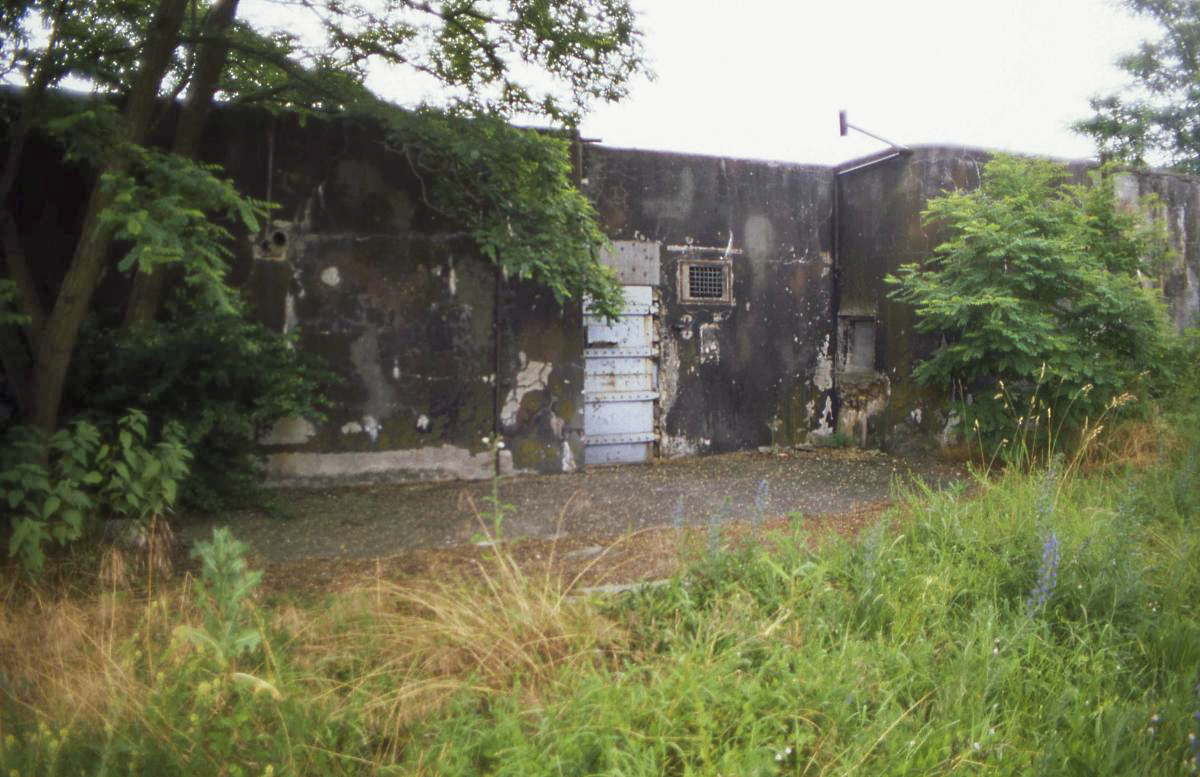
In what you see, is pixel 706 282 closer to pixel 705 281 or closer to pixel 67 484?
pixel 705 281

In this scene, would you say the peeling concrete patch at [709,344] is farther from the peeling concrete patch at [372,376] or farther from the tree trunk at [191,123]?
the tree trunk at [191,123]

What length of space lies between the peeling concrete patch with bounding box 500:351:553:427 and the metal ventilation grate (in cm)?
224

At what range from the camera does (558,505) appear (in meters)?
6.56

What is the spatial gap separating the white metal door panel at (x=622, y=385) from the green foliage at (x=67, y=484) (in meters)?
4.76

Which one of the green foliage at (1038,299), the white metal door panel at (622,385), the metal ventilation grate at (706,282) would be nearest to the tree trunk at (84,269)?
the white metal door panel at (622,385)

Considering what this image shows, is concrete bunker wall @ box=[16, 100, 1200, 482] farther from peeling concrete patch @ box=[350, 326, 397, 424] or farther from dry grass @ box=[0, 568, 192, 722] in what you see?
dry grass @ box=[0, 568, 192, 722]

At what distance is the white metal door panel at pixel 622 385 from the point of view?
890cm

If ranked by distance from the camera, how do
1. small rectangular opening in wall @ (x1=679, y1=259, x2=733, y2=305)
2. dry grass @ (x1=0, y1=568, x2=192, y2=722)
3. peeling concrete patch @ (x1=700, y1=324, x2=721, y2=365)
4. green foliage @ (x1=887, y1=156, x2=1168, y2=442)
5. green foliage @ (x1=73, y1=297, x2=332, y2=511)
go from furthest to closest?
peeling concrete patch @ (x1=700, y1=324, x2=721, y2=365) → small rectangular opening in wall @ (x1=679, y1=259, x2=733, y2=305) → green foliage @ (x1=887, y1=156, x2=1168, y2=442) → green foliage @ (x1=73, y1=297, x2=332, y2=511) → dry grass @ (x1=0, y1=568, x2=192, y2=722)

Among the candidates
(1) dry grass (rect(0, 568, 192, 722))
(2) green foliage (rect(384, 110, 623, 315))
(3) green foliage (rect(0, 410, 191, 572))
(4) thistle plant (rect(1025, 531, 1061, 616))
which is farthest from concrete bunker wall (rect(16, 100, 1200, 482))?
(4) thistle plant (rect(1025, 531, 1061, 616))

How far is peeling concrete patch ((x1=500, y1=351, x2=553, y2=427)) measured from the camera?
7.72m

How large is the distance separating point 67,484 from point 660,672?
292 cm

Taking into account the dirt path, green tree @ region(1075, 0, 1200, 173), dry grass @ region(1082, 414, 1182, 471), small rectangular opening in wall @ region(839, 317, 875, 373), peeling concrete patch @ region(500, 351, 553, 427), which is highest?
green tree @ region(1075, 0, 1200, 173)

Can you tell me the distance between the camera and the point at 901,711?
9.37 feet

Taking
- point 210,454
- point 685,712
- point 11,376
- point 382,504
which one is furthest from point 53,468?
point 685,712
